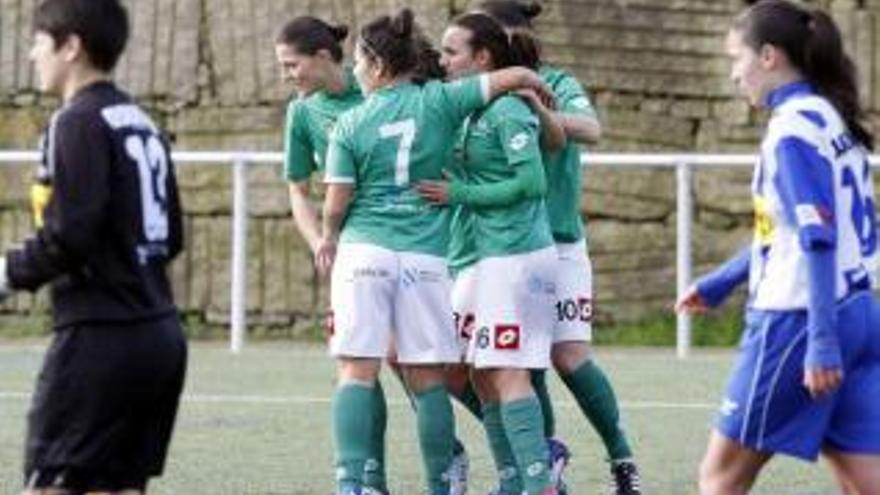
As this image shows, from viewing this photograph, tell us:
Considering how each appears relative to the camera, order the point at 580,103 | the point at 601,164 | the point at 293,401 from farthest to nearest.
Result: the point at 601,164
the point at 293,401
the point at 580,103

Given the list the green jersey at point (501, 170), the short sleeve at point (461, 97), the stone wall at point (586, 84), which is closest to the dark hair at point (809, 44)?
the short sleeve at point (461, 97)

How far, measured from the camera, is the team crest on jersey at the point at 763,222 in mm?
7508

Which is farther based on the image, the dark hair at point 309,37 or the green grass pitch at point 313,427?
the green grass pitch at point 313,427

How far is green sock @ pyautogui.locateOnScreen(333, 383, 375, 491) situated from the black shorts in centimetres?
235

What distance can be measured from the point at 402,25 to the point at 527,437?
1.37 m

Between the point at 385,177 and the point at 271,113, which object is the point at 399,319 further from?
the point at 271,113

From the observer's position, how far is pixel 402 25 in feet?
31.3

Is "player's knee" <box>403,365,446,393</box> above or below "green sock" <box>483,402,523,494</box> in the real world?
above

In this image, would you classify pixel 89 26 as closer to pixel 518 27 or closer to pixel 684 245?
pixel 518 27

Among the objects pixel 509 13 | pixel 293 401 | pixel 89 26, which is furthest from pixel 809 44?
pixel 293 401

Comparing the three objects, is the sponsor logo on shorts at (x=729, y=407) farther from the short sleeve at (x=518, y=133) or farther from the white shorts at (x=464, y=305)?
the white shorts at (x=464, y=305)

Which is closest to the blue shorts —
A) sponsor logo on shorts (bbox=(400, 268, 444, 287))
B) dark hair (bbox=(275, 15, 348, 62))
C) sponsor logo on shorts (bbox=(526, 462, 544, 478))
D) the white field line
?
sponsor logo on shorts (bbox=(526, 462, 544, 478))

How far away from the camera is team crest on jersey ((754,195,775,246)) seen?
24.6ft

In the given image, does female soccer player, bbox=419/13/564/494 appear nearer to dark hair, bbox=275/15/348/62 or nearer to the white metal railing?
dark hair, bbox=275/15/348/62
